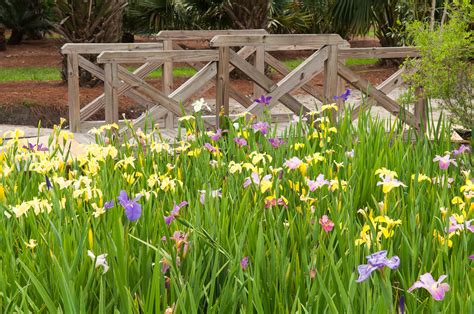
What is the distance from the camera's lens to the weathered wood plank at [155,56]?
5995mm

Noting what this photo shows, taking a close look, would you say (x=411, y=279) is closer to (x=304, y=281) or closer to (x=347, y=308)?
(x=304, y=281)

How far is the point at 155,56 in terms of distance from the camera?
6.37 meters

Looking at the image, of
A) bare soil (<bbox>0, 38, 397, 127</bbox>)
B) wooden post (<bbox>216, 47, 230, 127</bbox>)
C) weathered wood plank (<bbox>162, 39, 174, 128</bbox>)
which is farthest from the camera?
bare soil (<bbox>0, 38, 397, 127</bbox>)

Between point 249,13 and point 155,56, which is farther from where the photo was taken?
point 249,13

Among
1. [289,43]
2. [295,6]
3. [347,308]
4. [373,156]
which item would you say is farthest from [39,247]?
[295,6]

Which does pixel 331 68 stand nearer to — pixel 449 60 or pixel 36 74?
pixel 449 60

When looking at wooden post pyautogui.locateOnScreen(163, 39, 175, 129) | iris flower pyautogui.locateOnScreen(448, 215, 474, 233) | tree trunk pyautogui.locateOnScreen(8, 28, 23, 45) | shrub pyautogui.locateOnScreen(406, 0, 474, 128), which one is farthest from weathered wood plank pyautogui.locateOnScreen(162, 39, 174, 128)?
tree trunk pyautogui.locateOnScreen(8, 28, 23, 45)

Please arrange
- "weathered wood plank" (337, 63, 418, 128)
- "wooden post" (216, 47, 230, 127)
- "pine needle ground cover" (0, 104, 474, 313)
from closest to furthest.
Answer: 1. "pine needle ground cover" (0, 104, 474, 313)
2. "wooden post" (216, 47, 230, 127)
3. "weathered wood plank" (337, 63, 418, 128)

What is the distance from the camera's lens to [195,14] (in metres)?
17.9

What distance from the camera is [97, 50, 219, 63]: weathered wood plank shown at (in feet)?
19.7

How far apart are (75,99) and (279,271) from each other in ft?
19.0

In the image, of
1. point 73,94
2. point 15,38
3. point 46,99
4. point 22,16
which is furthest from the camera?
point 15,38

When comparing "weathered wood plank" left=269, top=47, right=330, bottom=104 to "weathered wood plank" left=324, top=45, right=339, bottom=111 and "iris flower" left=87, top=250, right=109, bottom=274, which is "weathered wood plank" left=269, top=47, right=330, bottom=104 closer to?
"weathered wood plank" left=324, top=45, right=339, bottom=111

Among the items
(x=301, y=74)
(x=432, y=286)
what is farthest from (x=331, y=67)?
(x=432, y=286)
